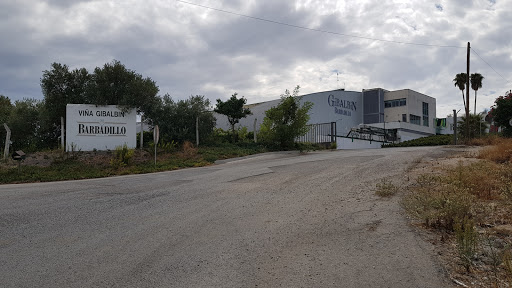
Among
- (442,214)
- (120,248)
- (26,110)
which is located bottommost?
(120,248)

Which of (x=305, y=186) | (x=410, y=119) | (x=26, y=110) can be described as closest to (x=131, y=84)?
(x=26, y=110)

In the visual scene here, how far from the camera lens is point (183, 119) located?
22984 millimetres

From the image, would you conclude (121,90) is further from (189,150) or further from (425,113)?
(425,113)

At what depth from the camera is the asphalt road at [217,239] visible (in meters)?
4.75

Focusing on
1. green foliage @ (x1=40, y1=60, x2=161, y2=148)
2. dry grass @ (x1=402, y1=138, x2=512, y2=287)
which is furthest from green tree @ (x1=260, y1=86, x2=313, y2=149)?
dry grass @ (x1=402, y1=138, x2=512, y2=287)

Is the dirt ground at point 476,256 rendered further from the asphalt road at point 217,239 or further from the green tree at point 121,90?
the green tree at point 121,90

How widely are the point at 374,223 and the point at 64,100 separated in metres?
21.6

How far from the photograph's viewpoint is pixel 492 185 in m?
8.17

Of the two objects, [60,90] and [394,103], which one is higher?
[394,103]

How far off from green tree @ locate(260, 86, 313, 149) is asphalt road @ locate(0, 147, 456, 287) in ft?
42.1

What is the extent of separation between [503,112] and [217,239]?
3099 cm

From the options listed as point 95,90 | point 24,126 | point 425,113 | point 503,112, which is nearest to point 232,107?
point 95,90

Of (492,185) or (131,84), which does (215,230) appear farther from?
(131,84)

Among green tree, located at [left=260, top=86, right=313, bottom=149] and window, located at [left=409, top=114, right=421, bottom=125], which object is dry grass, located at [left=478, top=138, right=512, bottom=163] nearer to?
green tree, located at [left=260, top=86, right=313, bottom=149]
